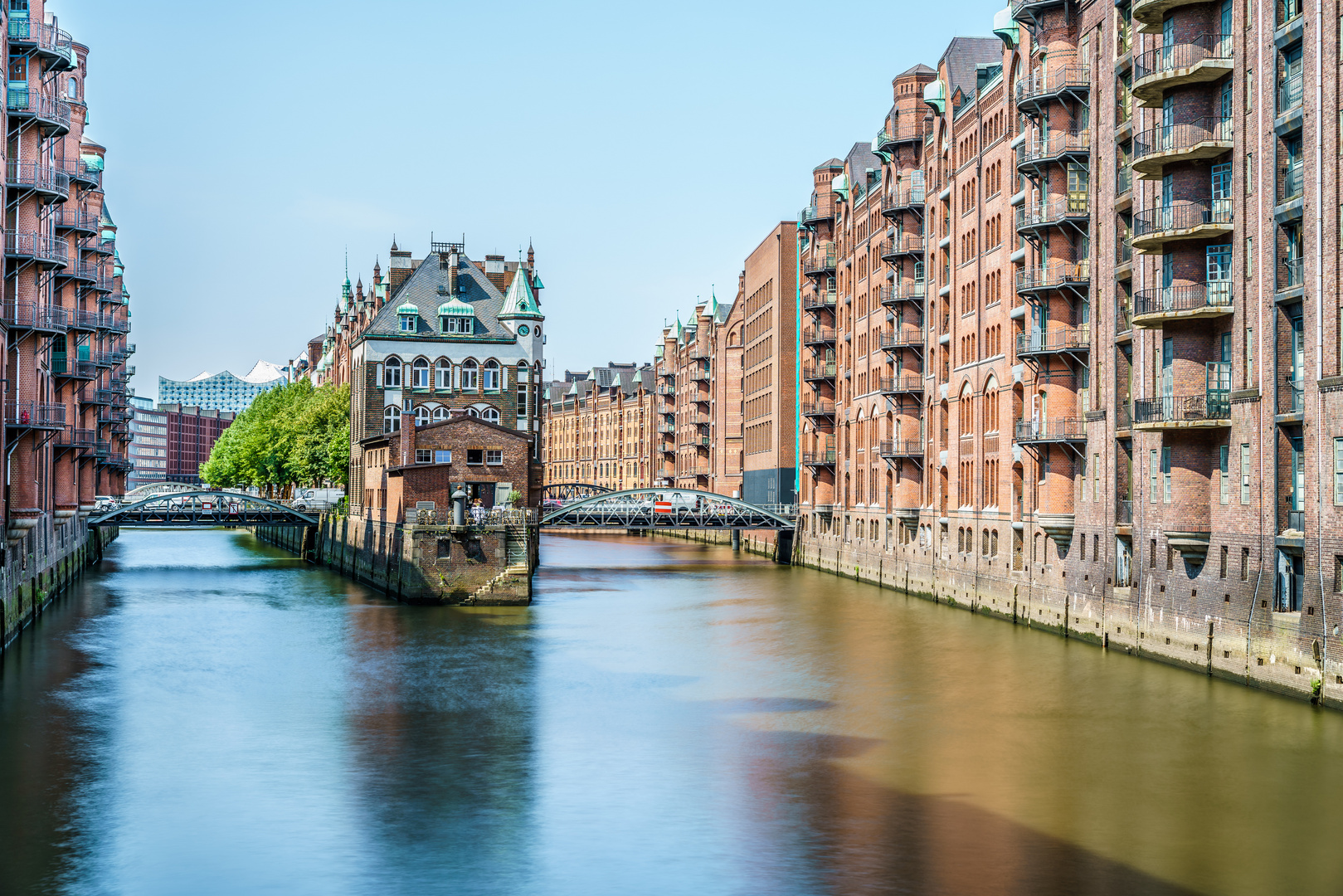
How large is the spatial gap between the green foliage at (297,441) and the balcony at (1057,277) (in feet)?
203

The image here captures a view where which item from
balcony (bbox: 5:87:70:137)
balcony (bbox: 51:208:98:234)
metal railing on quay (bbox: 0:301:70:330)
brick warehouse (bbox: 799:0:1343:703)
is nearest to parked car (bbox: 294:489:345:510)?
balcony (bbox: 51:208:98:234)

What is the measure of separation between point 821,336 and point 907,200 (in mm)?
20830

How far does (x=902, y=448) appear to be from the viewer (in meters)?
78.8

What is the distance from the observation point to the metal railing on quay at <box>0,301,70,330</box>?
5891cm

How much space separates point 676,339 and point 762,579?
84339mm

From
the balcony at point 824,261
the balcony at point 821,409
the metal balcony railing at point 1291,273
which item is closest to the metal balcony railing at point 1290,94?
the metal balcony railing at point 1291,273

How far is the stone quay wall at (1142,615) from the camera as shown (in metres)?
36.5

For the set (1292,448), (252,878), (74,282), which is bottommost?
(252,878)

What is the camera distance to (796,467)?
112 meters

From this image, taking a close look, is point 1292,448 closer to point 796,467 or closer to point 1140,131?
point 1140,131

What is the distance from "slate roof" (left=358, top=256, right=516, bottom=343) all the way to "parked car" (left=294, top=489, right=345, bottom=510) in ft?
47.8

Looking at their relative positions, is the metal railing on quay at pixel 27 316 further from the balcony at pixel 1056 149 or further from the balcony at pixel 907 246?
the balcony at pixel 907 246

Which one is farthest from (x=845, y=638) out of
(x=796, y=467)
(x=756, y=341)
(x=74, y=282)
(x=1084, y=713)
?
(x=756, y=341)

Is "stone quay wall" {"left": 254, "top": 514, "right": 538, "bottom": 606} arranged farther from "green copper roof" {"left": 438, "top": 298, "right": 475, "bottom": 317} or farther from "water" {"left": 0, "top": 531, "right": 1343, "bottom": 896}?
"green copper roof" {"left": 438, "top": 298, "right": 475, "bottom": 317}
